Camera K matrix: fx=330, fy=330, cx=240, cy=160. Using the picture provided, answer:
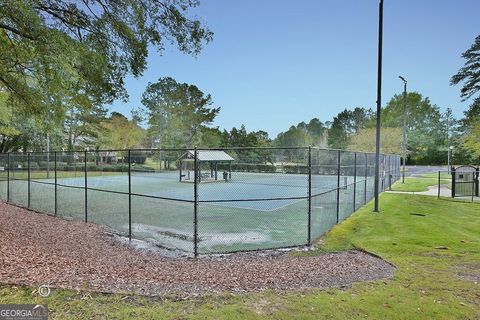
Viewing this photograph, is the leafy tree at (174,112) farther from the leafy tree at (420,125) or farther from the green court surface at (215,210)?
the leafy tree at (420,125)

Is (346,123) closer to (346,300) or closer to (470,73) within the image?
(470,73)

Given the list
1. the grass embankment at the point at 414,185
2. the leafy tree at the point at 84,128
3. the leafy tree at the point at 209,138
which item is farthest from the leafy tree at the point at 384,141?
the leafy tree at the point at 84,128

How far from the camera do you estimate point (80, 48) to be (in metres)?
7.21

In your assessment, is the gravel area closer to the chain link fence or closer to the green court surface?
the chain link fence

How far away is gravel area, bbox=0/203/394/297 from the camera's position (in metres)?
4.69

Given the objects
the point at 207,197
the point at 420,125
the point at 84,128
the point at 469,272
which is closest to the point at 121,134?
the point at 84,128

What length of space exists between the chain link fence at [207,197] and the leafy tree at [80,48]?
6.76 feet

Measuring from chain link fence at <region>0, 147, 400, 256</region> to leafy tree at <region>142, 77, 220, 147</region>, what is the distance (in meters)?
26.8

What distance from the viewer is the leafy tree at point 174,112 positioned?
45.1 meters

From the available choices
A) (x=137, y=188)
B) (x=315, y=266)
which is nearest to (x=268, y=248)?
(x=315, y=266)

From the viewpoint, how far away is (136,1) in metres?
8.25

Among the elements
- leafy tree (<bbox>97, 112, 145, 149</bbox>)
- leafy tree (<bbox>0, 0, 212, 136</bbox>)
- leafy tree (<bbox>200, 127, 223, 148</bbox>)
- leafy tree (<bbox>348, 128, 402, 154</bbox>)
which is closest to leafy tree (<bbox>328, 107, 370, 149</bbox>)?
leafy tree (<bbox>348, 128, 402, 154</bbox>)

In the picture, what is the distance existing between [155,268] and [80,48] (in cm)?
497

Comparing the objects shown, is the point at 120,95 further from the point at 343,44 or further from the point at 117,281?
the point at 343,44
